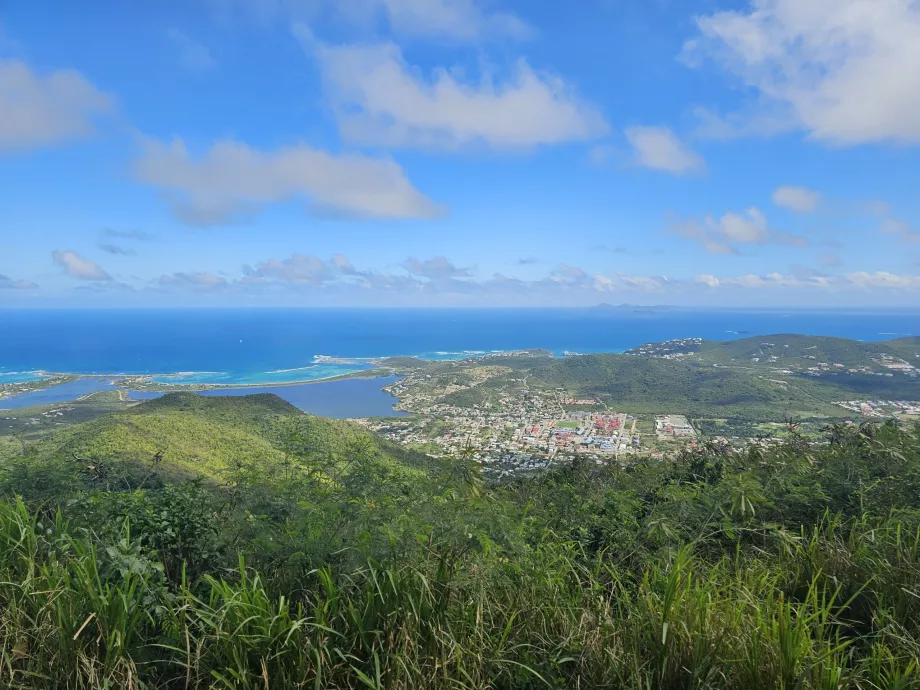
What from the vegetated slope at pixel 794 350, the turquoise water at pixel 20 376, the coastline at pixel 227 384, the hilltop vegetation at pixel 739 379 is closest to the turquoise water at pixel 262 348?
the turquoise water at pixel 20 376

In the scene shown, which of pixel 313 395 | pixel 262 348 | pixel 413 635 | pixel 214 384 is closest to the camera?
pixel 413 635

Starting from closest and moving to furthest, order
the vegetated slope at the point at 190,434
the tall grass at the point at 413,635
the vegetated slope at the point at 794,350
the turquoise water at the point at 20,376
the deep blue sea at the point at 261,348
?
the tall grass at the point at 413,635 < the vegetated slope at the point at 190,434 < the turquoise water at the point at 20,376 < the vegetated slope at the point at 794,350 < the deep blue sea at the point at 261,348

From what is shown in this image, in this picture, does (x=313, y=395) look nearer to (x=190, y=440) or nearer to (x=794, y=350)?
(x=190, y=440)

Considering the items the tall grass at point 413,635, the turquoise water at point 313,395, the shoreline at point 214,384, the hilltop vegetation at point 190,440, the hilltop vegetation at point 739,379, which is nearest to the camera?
the tall grass at point 413,635

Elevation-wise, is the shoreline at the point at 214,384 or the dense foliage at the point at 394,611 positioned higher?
the dense foliage at the point at 394,611

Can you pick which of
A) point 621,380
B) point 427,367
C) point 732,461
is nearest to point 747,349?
point 621,380

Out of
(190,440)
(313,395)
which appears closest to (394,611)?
(190,440)

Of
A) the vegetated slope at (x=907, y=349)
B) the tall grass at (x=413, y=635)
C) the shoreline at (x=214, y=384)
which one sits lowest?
the shoreline at (x=214, y=384)

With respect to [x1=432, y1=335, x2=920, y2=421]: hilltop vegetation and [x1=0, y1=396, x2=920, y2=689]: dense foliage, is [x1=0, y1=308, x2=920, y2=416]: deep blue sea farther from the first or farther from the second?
[x1=0, y1=396, x2=920, y2=689]: dense foliage

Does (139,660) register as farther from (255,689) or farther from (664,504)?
(664,504)

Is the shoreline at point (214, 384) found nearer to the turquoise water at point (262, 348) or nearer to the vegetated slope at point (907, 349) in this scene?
the turquoise water at point (262, 348)
